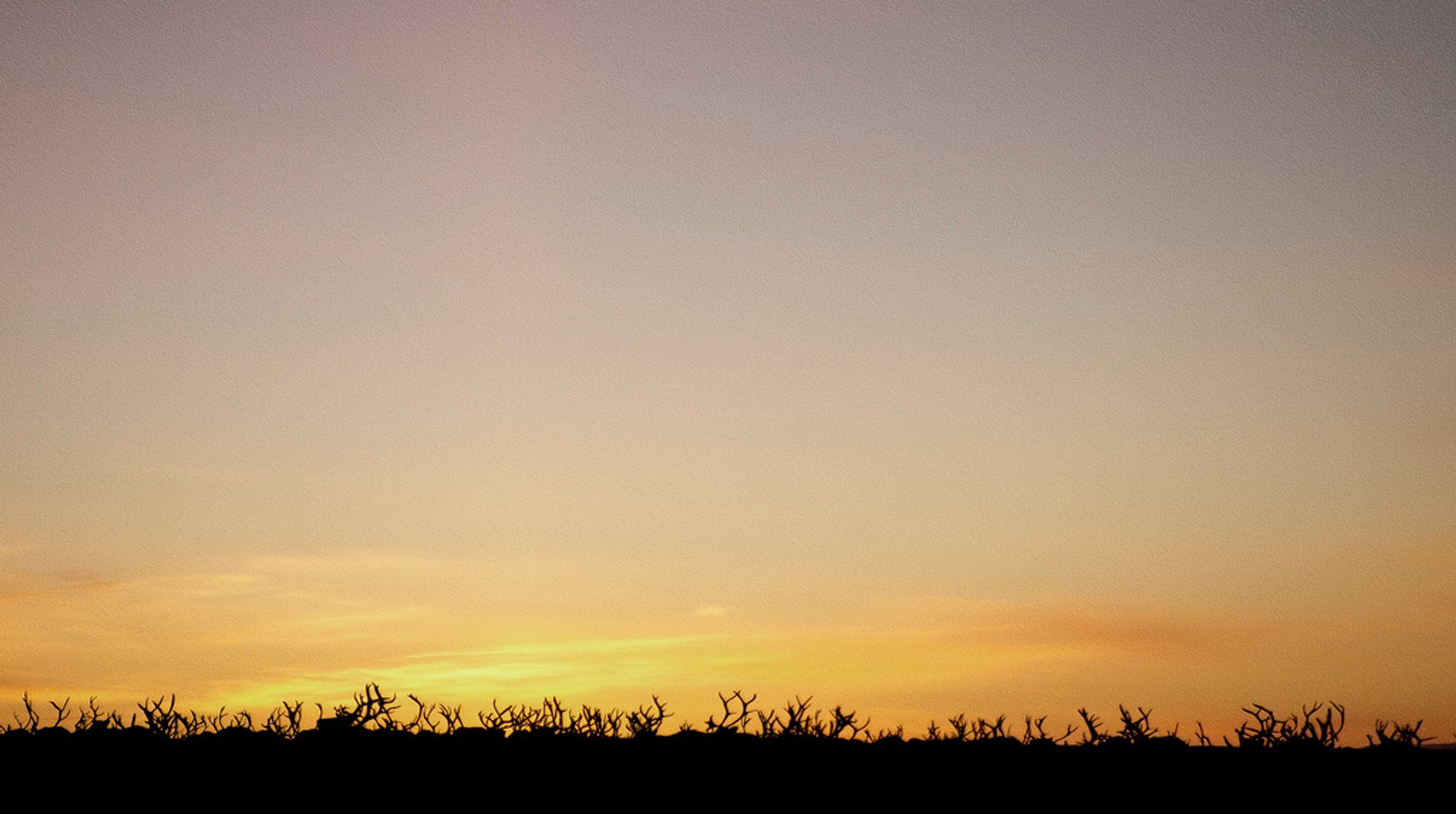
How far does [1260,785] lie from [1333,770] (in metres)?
0.78

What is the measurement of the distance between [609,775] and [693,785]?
0.86m

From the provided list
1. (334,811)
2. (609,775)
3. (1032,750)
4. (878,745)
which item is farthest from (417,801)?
(1032,750)

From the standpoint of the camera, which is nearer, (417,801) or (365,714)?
(417,801)

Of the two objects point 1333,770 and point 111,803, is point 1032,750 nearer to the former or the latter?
point 1333,770

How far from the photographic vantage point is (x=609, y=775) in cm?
1372

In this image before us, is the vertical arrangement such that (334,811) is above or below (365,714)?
below

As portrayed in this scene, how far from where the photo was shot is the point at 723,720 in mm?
14922

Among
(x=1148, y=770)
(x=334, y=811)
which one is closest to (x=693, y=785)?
(x=334, y=811)

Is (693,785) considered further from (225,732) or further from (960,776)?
(225,732)

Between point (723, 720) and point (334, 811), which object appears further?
point (723, 720)

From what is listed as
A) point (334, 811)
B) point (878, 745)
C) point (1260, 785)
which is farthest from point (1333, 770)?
point (334, 811)

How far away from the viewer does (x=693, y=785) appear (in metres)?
13.5

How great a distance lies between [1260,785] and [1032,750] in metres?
2.20

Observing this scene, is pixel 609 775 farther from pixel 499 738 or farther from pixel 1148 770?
pixel 1148 770
